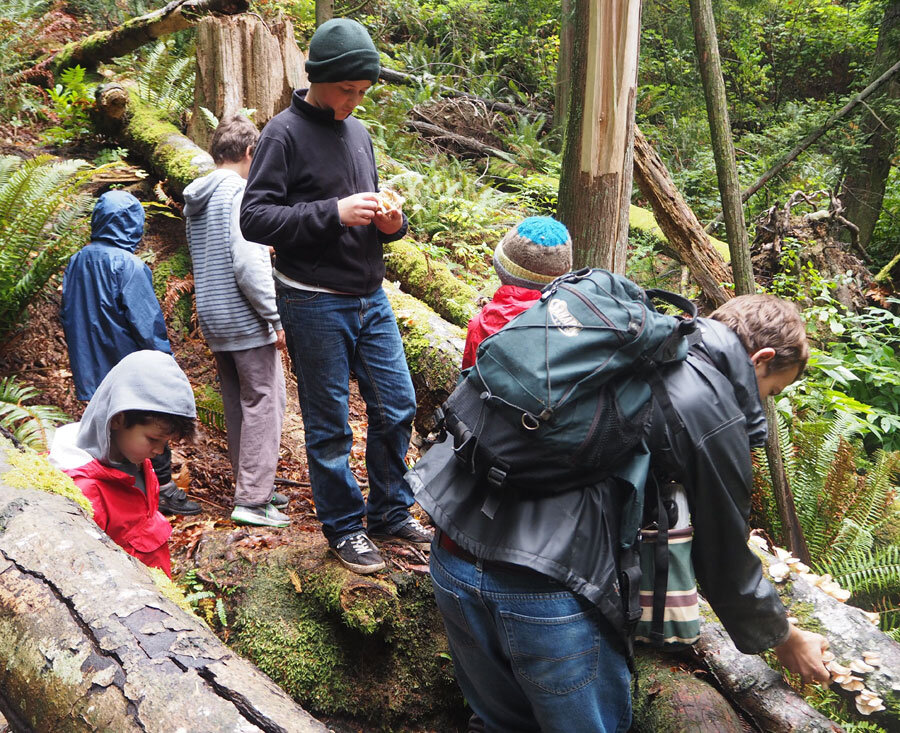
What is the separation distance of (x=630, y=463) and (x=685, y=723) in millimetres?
1400

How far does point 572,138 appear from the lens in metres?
3.72

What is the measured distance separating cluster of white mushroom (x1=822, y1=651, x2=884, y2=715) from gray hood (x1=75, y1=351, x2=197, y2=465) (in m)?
2.54

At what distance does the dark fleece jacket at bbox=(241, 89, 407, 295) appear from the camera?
283cm

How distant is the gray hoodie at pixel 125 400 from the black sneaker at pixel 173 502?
1501mm

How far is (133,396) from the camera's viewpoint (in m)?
2.44

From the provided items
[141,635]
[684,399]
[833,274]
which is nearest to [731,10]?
[833,274]

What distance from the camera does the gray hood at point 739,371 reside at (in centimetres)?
206

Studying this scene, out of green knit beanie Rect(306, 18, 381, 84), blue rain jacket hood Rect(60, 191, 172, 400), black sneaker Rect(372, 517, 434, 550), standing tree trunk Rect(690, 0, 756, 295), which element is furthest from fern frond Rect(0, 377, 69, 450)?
standing tree trunk Rect(690, 0, 756, 295)

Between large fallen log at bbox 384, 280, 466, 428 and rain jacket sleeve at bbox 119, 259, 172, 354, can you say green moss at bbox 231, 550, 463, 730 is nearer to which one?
large fallen log at bbox 384, 280, 466, 428

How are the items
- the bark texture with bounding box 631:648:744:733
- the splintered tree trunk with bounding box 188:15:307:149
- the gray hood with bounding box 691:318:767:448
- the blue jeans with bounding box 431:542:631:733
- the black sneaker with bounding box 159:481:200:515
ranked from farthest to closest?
the splintered tree trunk with bounding box 188:15:307:149 → the black sneaker with bounding box 159:481:200:515 → the bark texture with bounding box 631:648:744:733 → the gray hood with bounding box 691:318:767:448 → the blue jeans with bounding box 431:542:631:733

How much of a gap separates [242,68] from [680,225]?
465 centimetres

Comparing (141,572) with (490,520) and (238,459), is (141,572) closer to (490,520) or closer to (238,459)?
(490,520)

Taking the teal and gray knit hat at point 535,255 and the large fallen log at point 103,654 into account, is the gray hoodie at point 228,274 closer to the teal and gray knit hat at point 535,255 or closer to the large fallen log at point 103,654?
the teal and gray knit hat at point 535,255

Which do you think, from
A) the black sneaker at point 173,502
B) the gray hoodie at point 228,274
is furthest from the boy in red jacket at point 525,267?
the black sneaker at point 173,502
